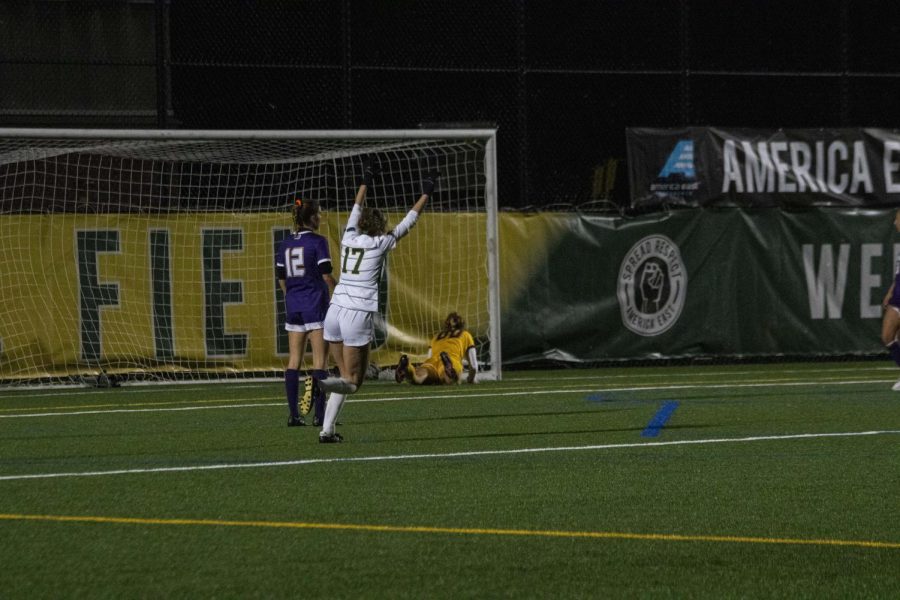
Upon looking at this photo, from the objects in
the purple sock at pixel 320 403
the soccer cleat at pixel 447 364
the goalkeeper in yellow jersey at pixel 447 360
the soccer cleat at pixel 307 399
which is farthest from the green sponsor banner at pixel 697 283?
the purple sock at pixel 320 403

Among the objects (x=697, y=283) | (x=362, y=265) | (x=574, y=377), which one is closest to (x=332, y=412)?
(x=362, y=265)

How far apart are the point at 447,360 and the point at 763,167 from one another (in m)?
7.10

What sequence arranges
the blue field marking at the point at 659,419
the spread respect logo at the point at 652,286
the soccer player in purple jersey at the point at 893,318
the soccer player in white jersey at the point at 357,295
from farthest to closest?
the spread respect logo at the point at 652,286
the soccer player in purple jersey at the point at 893,318
the blue field marking at the point at 659,419
the soccer player in white jersey at the point at 357,295

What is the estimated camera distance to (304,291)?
12.6 m

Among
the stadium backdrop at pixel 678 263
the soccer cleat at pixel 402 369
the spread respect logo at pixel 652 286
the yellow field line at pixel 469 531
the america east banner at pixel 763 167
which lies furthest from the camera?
the america east banner at pixel 763 167

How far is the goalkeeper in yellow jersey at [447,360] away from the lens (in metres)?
17.2

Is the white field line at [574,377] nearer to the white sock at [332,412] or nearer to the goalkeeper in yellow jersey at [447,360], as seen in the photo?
the goalkeeper in yellow jersey at [447,360]

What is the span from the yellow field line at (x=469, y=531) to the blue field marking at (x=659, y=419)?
4494mm

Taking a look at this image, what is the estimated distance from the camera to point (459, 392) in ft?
53.0

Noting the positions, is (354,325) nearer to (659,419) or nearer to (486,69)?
(659,419)

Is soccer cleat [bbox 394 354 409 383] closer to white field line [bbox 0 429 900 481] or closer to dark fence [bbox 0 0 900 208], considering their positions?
dark fence [bbox 0 0 900 208]

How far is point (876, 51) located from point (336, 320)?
1637 cm

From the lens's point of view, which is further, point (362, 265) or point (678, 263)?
point (678, 263)

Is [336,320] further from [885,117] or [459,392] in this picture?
[885,117]
